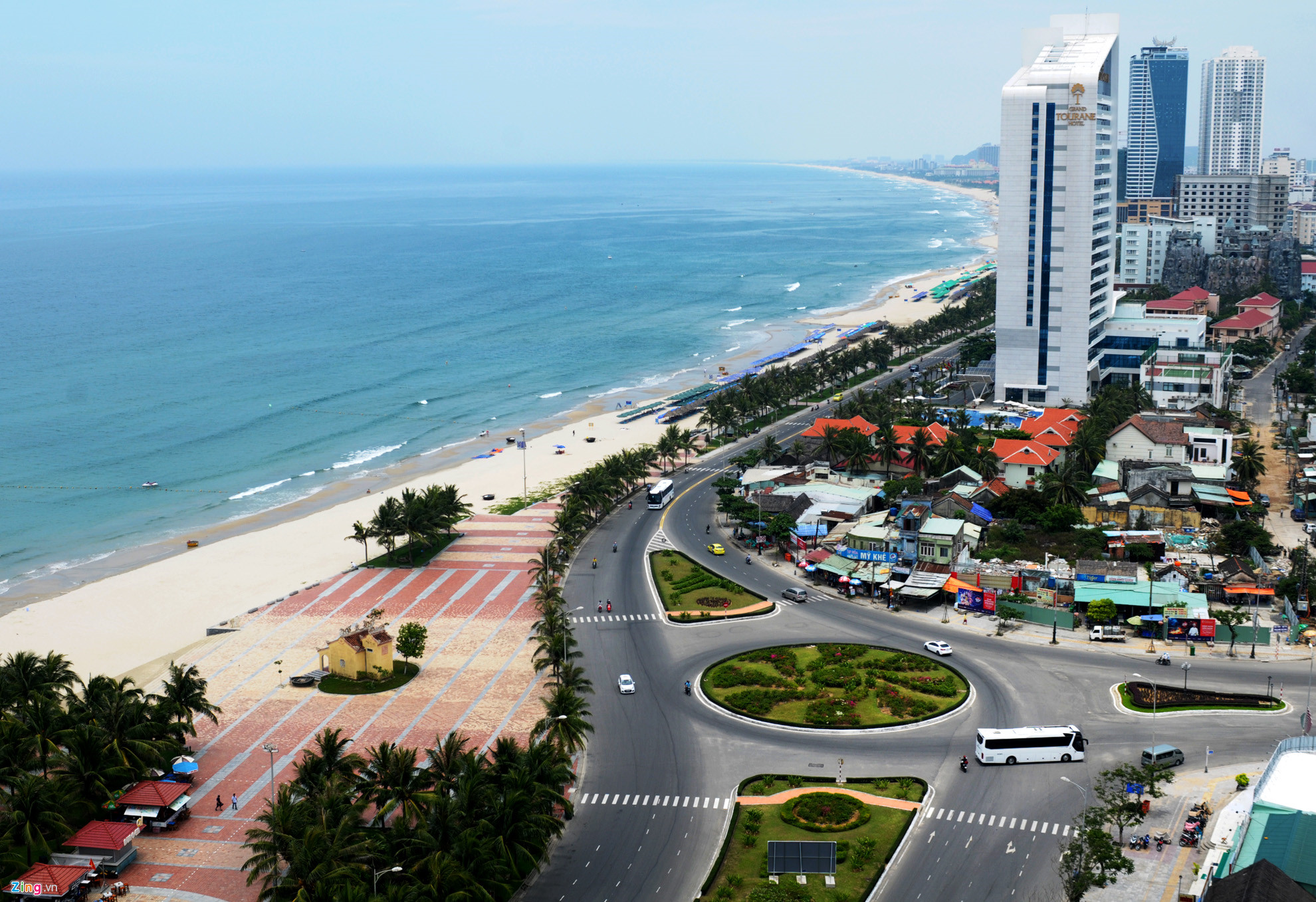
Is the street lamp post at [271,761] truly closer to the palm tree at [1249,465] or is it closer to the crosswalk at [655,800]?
the crosswalk at [655,800]

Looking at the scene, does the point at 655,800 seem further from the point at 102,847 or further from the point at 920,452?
the point at 920,452

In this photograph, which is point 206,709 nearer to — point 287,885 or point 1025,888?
point 287,885

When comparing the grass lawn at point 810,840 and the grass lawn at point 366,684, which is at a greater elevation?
the grass lawn at point 810,840

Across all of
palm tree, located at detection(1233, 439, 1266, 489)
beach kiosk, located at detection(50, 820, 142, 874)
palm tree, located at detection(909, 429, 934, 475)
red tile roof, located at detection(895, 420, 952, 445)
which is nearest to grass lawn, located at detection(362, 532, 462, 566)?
beach kiosk, located at detection(50, 820, 142, 874)

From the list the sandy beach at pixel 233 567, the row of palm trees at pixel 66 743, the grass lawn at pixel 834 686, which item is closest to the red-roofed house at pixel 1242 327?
the sandy beach at pixel 233 567

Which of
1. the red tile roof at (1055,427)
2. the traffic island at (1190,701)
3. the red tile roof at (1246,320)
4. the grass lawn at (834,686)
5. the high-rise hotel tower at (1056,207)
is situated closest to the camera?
the traffic island at (1190,701)

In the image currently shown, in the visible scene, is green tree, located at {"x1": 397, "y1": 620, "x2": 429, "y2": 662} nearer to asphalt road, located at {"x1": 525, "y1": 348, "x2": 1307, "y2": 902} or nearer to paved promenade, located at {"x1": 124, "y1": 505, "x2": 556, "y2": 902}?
paved promenade, located at {"x1": 124, "y1": 505, "x2": 556, "y2": 902}

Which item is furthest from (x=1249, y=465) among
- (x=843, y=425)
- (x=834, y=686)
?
(x=834, y=686)

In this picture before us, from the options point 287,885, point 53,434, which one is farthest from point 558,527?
point 53,434
